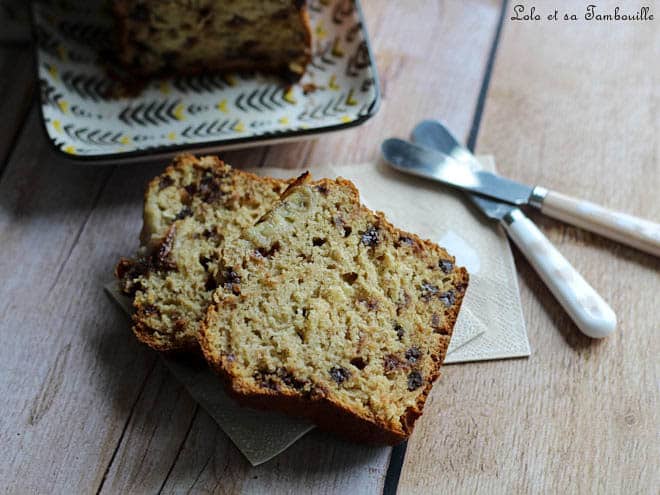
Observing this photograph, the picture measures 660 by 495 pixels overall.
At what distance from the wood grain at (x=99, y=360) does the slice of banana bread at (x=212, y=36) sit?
0.45 meters

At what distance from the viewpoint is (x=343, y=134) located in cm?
322

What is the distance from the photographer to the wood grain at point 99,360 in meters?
2.37

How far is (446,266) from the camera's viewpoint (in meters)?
2.49

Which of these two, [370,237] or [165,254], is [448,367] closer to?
[370,237]

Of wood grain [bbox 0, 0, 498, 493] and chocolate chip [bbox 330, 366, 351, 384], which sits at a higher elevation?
chocolate chip [bbox 330, 366, 351, 384]

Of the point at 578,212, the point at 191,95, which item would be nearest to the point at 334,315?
the point at 578,212

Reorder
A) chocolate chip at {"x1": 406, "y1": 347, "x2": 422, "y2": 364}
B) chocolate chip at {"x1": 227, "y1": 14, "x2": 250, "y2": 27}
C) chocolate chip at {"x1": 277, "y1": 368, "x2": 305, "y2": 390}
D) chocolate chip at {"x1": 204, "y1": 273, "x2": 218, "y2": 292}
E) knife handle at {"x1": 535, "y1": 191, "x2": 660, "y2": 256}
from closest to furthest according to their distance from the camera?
chocolate chip at {"x1": 277, "y1": 368, "x2": 305, "y2": 390}
chocolate chip at {"x1": 406, "y1": 347, "x2": 422, "y2": 364}
chocolate chip at {"x1": 204, "y1": 273, "x2": 218, "y2": 292}
knife handle at {"x1": 535, "y1": 191, "x2": 660, "y2": 256}
chocolate chip at {"x1": 227, "y1": 14, "x2": 250, "y2": 27}

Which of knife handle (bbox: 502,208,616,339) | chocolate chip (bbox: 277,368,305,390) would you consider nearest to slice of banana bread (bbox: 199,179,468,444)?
chocolate chip (bbox: 277,368,305,390)

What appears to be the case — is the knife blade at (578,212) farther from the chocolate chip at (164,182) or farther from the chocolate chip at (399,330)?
the chocolate chip at (164,182)

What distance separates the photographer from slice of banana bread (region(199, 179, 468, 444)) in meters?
2.22

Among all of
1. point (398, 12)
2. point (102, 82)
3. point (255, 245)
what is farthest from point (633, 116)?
point (102, 82)

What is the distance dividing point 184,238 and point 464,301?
101 centimetres

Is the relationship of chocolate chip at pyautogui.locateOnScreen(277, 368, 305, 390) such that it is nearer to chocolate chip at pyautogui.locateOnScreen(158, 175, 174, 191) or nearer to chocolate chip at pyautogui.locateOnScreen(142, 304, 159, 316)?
chocolate chip at pyautogui.locateOnScreen(142, 304, 159, 316)

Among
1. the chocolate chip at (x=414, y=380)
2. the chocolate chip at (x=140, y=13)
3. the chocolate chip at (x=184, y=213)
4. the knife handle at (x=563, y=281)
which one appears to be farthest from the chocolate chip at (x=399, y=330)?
the chocolate chip at (x=140, y=13)
